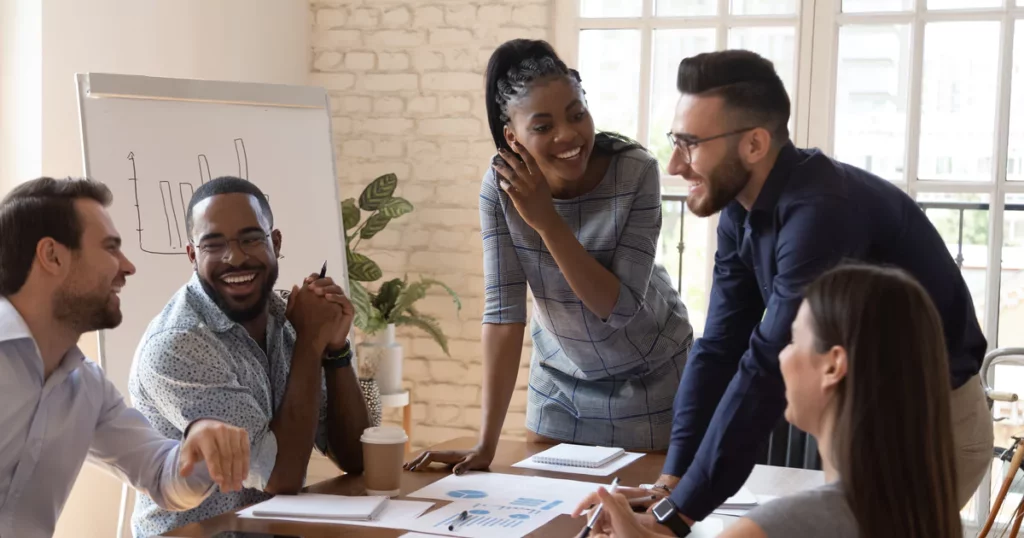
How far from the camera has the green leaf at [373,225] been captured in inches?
154

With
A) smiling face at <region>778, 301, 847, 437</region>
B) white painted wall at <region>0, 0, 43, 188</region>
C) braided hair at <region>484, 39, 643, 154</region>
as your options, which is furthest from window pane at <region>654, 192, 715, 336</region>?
smiling face at <region>778, 301, 847, 437</region>

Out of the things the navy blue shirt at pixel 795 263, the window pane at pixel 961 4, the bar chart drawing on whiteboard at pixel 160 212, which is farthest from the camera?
the window pane at pixel 961 4

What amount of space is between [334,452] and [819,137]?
8.06 feet

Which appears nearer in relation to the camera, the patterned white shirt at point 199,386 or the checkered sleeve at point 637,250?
the patterned white shirt at point 199,386

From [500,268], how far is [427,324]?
188cm

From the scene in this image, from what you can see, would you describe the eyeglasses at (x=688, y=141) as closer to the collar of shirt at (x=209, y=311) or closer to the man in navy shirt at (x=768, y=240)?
the man in navy shirt at (x=768, y=240)

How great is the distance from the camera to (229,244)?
1.93m

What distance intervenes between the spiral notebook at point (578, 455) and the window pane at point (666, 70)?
83.4 inches

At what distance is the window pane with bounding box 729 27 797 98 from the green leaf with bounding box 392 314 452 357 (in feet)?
5.01

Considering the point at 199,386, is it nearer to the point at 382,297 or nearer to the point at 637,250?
the point at 637,250

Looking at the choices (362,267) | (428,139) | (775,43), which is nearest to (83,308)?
(362,267)

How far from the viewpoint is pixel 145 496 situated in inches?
73.3

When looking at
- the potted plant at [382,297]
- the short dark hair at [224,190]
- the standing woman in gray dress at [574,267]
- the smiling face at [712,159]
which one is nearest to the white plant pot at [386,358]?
the potted plant at [382,297]

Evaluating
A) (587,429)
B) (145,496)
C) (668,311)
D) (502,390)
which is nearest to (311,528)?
(145,496)
